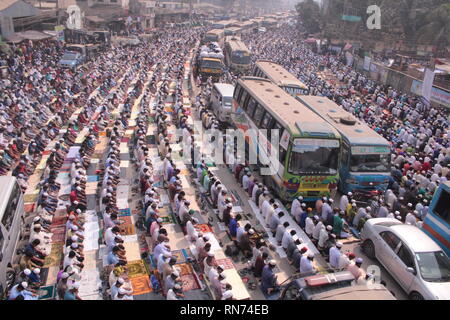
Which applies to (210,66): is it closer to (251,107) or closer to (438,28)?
(251,107)

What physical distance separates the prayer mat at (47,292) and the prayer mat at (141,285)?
6.06 ft

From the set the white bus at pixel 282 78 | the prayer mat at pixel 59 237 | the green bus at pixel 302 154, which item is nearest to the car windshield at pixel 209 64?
the white bus at pixel 282 78

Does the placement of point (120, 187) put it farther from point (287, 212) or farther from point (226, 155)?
point (287, 212)

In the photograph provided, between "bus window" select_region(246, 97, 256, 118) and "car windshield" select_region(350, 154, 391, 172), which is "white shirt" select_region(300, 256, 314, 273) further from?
"bus window" select_region(246, 97, 256, 118)

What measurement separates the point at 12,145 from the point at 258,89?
11.2 meters

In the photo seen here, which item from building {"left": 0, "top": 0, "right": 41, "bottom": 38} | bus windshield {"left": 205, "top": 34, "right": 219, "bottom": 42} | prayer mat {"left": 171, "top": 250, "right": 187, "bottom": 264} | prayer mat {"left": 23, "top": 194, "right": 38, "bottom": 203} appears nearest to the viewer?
prayer mat {"left": 171, "top": 250, "right": 187, "bottom": 264}

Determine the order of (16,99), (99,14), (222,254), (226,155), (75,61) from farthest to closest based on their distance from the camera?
(99,14), (75,61), (16,99), (226,155), (222,254)

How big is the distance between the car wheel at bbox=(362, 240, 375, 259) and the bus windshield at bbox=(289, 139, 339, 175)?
8.84 ft

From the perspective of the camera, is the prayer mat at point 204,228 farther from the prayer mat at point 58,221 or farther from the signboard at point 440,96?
the signboard at point 440,96

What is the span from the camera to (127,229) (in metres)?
11.5

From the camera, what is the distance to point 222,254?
1062 cm

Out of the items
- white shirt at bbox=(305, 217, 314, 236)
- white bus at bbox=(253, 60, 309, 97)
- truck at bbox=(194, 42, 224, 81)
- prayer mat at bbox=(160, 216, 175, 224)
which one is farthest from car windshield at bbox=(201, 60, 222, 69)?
white shirt at bbox=(305, 217, 314, 236)

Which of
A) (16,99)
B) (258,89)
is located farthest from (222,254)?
(16,99)

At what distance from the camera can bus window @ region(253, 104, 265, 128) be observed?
50.4 ft
